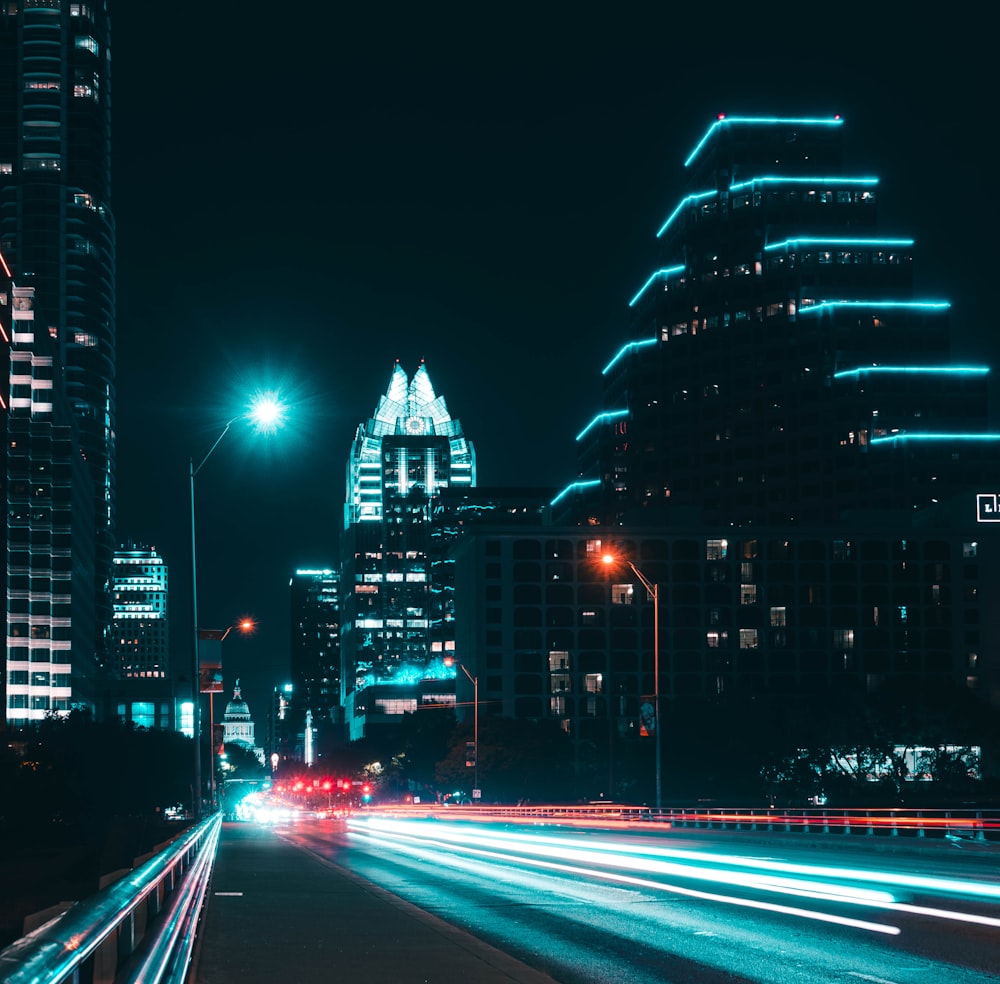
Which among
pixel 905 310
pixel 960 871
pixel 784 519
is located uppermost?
pixel 905 310

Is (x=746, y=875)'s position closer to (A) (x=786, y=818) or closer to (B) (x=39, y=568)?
(A) (x=786, y=818)

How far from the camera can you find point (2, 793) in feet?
312


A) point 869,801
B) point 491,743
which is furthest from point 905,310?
point 869,801

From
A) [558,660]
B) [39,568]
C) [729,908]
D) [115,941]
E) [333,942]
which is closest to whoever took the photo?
[115,941]

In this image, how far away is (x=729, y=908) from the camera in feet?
69.5

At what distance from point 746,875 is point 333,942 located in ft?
45.4

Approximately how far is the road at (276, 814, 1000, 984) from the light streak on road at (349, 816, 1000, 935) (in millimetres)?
48

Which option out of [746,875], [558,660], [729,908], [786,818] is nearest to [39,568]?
[558,660]

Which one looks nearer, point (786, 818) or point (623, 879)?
point (623, 879)

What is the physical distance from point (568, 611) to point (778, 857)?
135917mm

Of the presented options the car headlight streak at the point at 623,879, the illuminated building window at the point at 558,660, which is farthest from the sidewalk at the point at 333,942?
the illuminated building window at the point at 558,660

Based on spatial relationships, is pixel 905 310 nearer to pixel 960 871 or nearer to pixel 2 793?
pixel 2 793

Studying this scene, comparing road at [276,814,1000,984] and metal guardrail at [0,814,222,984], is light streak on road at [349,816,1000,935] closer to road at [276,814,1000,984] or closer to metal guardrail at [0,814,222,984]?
road at [276,814,1000,984]

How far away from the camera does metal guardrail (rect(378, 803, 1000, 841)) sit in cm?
4744
